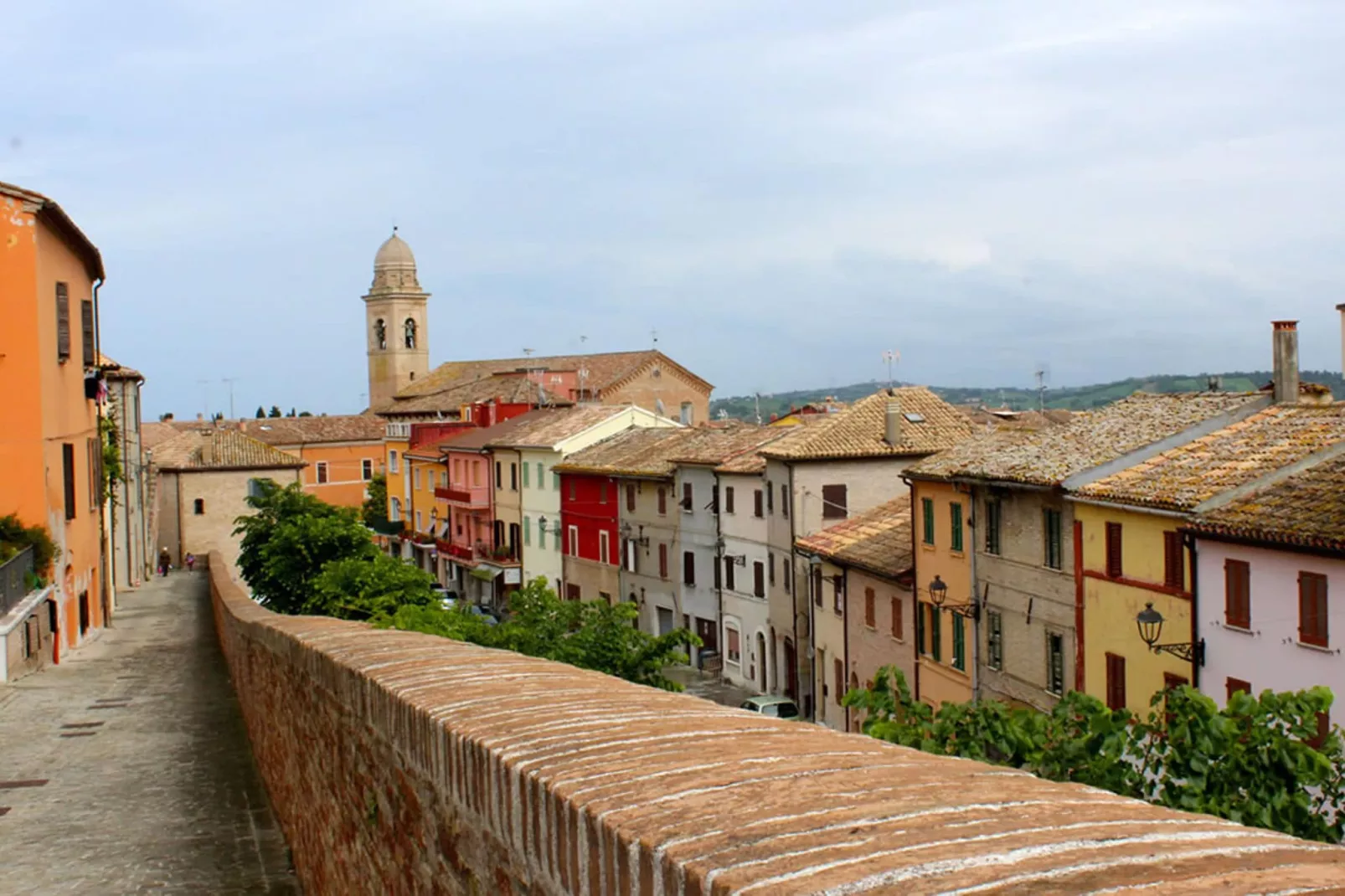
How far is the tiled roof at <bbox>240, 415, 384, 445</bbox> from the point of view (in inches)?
3915

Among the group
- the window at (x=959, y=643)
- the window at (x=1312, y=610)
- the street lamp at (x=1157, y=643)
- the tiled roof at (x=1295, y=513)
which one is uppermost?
the tiled roof at (x=1295, y=513)

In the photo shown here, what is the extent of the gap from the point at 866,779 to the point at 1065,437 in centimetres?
2804

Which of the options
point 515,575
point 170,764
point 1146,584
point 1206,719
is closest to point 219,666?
point 170,764

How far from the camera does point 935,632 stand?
32.7 meters

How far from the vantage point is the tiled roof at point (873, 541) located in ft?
115

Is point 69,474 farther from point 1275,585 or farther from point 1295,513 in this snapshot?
point 1295,513

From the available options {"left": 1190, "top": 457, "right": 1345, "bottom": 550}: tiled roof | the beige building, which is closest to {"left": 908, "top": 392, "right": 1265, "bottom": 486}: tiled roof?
{"left": 1190, "top": 457, "right": 1345, "bottom": 550}: tiled roof

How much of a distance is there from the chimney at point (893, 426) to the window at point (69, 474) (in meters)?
21.9

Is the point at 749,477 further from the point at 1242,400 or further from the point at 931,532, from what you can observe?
the point at 1242,400

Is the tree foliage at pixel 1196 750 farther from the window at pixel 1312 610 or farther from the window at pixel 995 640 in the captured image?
the window at pixel 995 640

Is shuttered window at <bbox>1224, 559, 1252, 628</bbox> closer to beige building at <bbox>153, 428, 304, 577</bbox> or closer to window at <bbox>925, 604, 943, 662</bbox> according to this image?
window at <bbox>925, 604, 943, 662</bbox>

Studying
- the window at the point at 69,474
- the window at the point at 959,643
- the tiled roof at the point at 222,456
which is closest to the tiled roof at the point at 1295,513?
the window at the point at 959,643

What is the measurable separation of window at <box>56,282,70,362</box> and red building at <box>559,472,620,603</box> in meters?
28.0

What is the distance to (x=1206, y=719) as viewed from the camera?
8.58 metres
